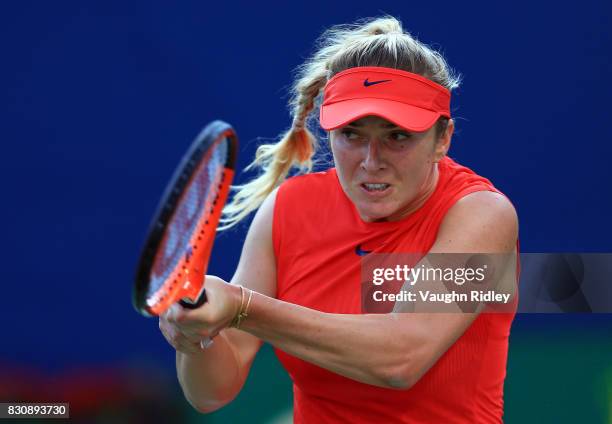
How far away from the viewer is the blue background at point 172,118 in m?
3.12

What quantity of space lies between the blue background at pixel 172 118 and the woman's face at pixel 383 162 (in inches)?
47.4

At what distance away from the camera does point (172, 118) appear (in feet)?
10.4

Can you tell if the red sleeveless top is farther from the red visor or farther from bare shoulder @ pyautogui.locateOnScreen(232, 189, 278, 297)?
the red visor

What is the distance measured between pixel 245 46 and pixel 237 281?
1.28 metres

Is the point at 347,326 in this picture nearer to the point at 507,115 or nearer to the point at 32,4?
the point at 507,115

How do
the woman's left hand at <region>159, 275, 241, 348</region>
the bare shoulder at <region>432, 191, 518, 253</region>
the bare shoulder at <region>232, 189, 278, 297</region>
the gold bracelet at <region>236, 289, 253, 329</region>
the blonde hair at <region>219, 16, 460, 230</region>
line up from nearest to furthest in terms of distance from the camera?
the woman's left hand at <region>159, 275, 241, 348</region> < the gold bracelet at <region>236, 289, 253, 329</region> < the bare shoulder at <region>432, 191, 518, 253</region> < the blonde hair at <region>219, 16, 460, 230</region> < the bare shoulder at <region>232, 189, 278, 297</region>

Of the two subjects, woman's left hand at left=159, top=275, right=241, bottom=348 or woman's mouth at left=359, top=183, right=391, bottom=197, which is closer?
woman's left hand at left=159, top=275, right=241, bottom=348

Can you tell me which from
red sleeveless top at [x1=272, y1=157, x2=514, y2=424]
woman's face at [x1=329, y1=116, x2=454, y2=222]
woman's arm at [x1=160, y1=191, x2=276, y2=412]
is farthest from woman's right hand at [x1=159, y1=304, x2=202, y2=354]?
woman's face at [x1=329, y1=116, x2=454, y2=222]

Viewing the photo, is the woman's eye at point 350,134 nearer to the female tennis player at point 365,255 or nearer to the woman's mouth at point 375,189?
the female tennis player at point 365,255

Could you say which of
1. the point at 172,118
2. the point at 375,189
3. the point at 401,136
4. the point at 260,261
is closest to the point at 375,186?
the point at 375,189

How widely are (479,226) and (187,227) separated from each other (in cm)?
64

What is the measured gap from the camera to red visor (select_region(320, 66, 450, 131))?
6.12 ft

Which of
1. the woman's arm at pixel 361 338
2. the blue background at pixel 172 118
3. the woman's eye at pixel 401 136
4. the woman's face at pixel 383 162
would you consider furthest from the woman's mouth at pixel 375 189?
the blue background at pixel 172 118

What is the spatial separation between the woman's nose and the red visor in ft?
0.25
